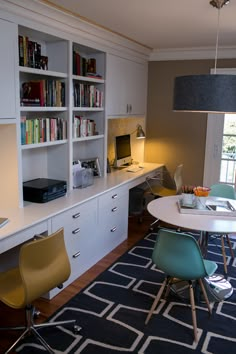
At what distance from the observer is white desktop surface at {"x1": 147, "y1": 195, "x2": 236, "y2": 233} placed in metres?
2.70

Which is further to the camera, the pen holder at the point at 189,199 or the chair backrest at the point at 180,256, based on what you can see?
the pen holder at the point at 189,199

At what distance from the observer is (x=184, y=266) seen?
8.11 feet

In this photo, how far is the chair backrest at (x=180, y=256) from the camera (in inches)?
95.5

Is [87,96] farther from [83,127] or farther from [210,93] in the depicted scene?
[210,93]

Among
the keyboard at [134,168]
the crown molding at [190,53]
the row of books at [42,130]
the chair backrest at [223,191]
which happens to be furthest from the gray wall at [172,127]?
the row of books at [42,130]

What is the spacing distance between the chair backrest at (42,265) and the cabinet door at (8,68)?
3.52 feet

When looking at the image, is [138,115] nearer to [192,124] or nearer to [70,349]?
[192,124]

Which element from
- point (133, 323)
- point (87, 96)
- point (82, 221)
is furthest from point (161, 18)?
point (133, 323)

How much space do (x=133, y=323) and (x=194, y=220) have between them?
96 centimetres

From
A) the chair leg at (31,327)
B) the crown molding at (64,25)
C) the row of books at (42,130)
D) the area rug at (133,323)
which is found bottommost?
the area rug at (133,323)

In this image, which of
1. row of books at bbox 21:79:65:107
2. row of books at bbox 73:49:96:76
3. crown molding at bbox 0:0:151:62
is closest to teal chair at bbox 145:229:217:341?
row of books at bbox 21:79:65:107

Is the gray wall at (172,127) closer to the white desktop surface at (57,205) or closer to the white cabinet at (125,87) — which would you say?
the white cabinet at (125,87)

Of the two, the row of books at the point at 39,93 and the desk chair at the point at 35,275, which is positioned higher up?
the row of books at the point at 39,93

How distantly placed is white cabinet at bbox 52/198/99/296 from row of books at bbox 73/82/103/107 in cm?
109
